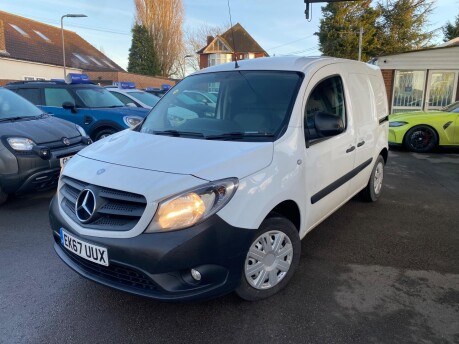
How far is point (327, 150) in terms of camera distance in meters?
3.34

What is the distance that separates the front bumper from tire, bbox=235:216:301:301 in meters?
0.17

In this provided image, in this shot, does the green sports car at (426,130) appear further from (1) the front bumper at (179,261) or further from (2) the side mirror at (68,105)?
(1) the front bumper at (179,261)

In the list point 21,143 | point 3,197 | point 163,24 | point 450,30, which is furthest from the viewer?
point 163,24

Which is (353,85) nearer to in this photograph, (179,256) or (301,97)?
(301,97)

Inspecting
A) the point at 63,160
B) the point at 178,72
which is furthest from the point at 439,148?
the point at 178,72

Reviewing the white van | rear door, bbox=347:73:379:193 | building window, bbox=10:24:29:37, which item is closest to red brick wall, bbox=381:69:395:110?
rear door, bbox=347:73:379:193

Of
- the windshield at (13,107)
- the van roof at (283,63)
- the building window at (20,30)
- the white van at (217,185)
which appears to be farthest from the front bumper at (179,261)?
the building window at (20,30)

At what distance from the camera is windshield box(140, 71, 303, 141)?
304cm

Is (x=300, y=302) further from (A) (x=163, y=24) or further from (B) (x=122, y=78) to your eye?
(A) (x=163, y=24)

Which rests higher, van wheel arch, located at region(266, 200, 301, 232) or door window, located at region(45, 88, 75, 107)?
door window, located at region(45, 88, 75, 107)

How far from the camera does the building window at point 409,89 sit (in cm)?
1537

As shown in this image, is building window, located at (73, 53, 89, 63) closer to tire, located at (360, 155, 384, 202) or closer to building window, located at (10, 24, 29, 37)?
building window, located at (10, 24, 29, 37)

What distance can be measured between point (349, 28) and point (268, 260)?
2765 centimetres

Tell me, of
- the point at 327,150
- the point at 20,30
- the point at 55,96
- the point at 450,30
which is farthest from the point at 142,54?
the point at 327,150
